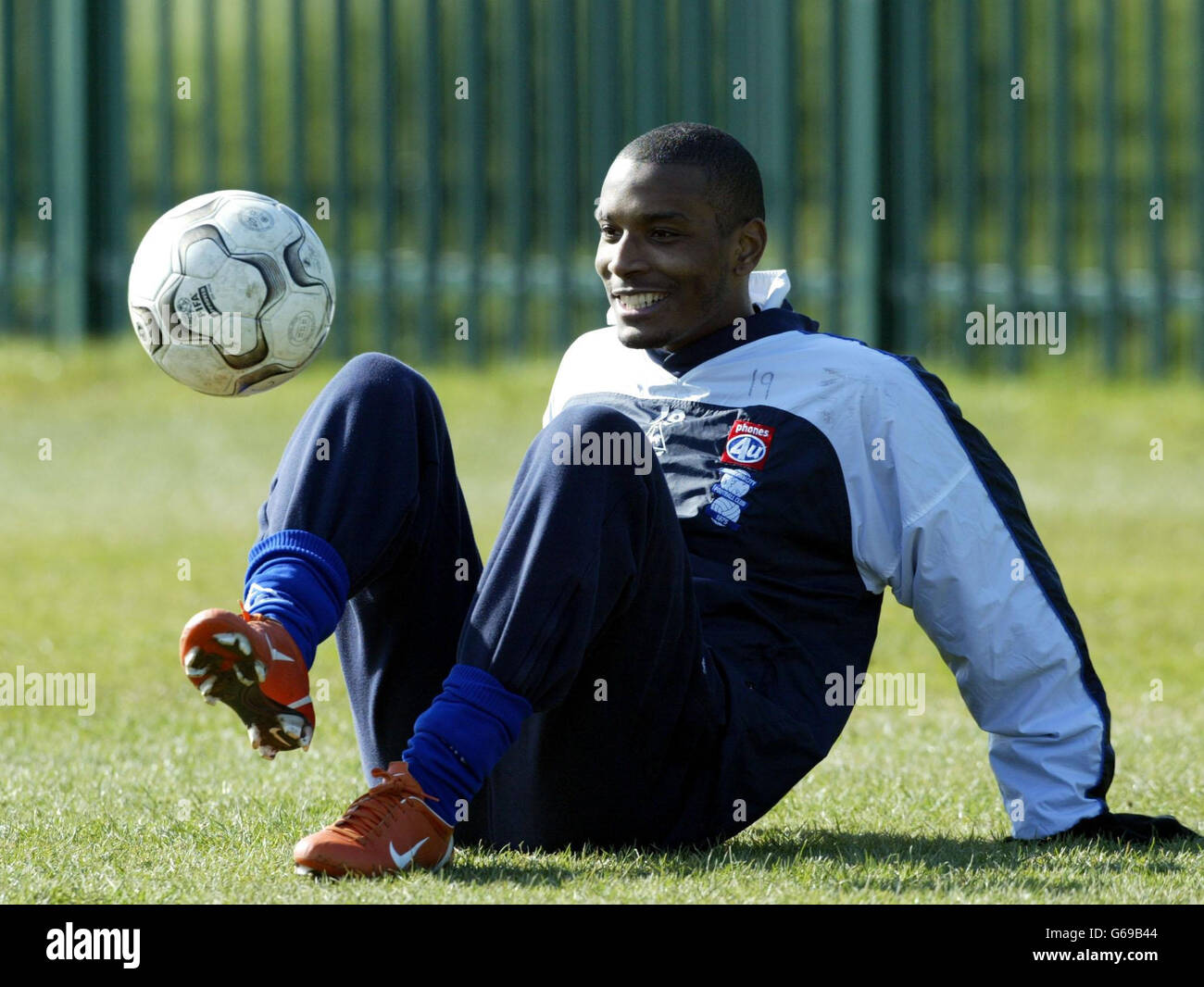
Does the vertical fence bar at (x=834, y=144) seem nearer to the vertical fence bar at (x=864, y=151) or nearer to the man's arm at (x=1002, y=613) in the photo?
the vertical fence bar at (x=864, y=151)

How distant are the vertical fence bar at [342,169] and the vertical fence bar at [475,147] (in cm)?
69

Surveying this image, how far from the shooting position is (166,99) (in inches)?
428

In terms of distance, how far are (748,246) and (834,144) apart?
7.10 metres

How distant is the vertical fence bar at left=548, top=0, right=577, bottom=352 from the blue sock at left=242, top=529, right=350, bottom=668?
7660mm

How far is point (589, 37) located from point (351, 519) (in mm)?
8002

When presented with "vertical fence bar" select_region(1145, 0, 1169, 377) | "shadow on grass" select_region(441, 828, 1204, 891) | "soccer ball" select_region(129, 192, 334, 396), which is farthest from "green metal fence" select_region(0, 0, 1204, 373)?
"shadow on grass" select_region(441, 828, 1204, 891)

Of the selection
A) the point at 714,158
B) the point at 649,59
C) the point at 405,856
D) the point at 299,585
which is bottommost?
the point at 405,856

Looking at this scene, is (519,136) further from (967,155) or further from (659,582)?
(659,582)

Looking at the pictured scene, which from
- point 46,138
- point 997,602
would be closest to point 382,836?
point 997,602

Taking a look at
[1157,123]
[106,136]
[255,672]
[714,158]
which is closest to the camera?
[255,672]

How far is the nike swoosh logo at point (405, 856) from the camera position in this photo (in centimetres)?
306

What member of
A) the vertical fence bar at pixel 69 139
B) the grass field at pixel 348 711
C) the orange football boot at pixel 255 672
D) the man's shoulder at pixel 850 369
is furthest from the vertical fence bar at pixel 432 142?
the orange football boot at pixel 255 672

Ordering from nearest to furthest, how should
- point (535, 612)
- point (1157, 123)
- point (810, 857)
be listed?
point (535, 612), point (810, 857), point (1157, 123)

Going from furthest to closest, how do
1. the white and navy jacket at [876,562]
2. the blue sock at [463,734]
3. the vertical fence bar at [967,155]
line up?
the vertical fence bar at [967,155]
the white and navy jacket at [876,562]
the blue sock at [463,734]
